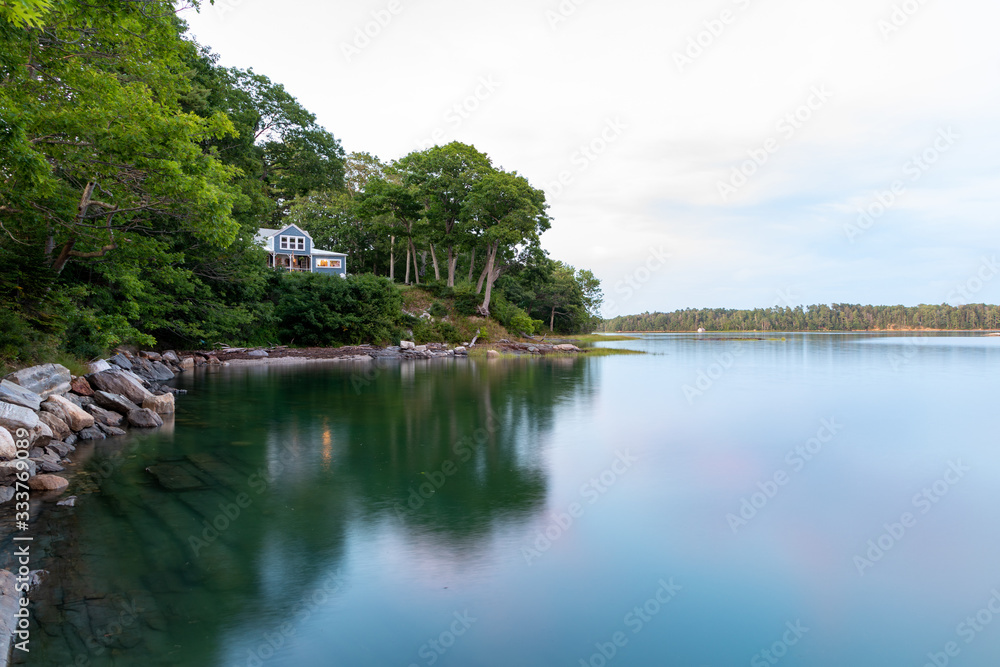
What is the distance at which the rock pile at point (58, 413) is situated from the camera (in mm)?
7359

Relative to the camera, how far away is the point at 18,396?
8.58 metres

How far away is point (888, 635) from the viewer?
452 centimetres

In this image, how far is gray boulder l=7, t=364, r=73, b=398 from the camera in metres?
9.73

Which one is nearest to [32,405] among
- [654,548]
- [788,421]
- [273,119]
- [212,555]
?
[212,555]

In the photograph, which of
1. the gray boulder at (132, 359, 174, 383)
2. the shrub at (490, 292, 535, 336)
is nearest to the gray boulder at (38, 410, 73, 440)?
the gray boulder at (132, 359, 174, 383)

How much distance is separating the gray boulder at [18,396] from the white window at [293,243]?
3629cm

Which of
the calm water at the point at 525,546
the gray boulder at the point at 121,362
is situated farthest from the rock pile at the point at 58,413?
the gray boulder at the point at 121,362

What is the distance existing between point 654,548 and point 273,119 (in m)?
36.5

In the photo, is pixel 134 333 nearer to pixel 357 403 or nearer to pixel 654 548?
pixel 357 403

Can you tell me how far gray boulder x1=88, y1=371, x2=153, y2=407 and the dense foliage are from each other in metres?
1.12

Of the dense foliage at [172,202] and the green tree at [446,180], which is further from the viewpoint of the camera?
the green tree at [446,180]

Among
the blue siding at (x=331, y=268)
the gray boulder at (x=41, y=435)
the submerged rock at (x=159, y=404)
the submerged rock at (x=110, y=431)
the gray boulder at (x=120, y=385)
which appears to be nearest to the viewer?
the gray boulder at (x=41, y=435)

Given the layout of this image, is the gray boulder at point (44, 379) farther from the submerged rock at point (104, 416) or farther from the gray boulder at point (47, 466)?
the gray boulder at point (47, 466)

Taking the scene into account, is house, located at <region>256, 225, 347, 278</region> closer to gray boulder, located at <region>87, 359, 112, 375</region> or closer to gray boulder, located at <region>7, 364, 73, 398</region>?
gray boulder, located at <region>87, 359, 112, 375</region>
